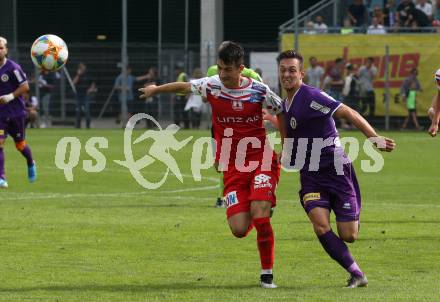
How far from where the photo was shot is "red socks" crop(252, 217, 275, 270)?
32.3 feet

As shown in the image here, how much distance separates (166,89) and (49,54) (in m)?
7.96

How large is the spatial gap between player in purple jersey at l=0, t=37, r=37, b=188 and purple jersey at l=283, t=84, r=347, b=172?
9.72 m

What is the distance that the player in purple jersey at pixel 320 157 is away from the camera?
32.4 ft

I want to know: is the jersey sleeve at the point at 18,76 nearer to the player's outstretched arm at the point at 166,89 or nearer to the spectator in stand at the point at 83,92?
the player's outstretched arm at the point at 166,89

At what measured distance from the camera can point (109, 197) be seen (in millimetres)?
18297

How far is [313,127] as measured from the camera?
33.0 ft

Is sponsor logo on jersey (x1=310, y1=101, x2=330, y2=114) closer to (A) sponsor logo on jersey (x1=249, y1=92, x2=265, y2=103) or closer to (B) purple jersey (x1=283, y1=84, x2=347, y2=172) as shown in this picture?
(B) purple jersey (x1=283, y1=84, x2=347, y2=172)

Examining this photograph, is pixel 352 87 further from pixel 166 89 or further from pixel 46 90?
pixel 166 89

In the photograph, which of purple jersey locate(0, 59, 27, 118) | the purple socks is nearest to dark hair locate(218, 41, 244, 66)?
the purple socks

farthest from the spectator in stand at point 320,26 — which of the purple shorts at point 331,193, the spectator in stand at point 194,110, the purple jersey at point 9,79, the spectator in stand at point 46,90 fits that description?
the purple shorts at point 331,193

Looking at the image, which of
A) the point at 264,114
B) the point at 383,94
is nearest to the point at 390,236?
the point at 264,114

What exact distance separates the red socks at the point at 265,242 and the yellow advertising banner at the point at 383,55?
86.1 ft

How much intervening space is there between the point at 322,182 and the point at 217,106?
1.20 metres

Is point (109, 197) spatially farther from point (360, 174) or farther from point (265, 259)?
point (265, 259)
